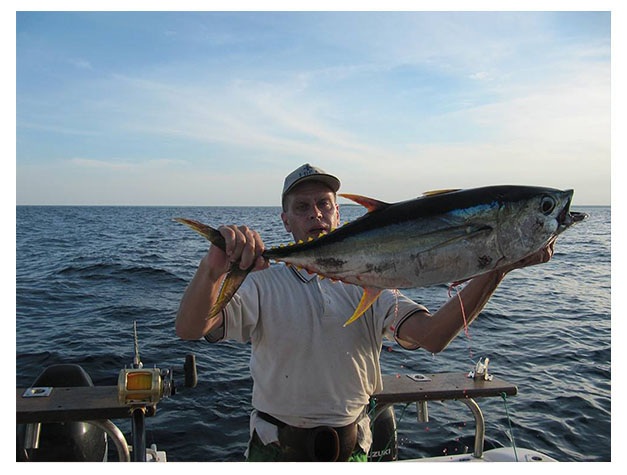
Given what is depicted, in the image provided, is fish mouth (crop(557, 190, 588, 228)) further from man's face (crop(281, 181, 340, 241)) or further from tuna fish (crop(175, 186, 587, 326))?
man's face (crop(281, 181, 340, 241))

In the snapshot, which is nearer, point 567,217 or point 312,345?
point 567,217

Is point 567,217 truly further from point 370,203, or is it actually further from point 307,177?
point 307,177

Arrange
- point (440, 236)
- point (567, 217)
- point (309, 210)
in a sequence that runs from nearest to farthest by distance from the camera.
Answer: point (567, 217) < point (440, 236) < point (309, 210)

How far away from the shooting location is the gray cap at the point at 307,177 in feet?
12.8

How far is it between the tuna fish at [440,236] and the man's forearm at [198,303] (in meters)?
0.45

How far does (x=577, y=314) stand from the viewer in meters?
15.5

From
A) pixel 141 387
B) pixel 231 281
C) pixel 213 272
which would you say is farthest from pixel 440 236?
pixel 141 387

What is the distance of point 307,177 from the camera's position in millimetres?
3889

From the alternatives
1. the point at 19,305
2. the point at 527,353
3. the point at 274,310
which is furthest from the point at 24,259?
the point at 274,310

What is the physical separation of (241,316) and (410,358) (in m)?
8.11

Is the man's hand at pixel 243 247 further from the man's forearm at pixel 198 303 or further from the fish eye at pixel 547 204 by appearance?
the fish eye at pixel 547 204

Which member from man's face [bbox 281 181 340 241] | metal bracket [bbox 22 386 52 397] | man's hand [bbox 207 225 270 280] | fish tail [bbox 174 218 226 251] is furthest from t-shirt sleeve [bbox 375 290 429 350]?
metal bracket [bbox 22 386 52 397]

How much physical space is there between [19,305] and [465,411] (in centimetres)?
1407

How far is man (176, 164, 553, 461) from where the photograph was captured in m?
3.47
